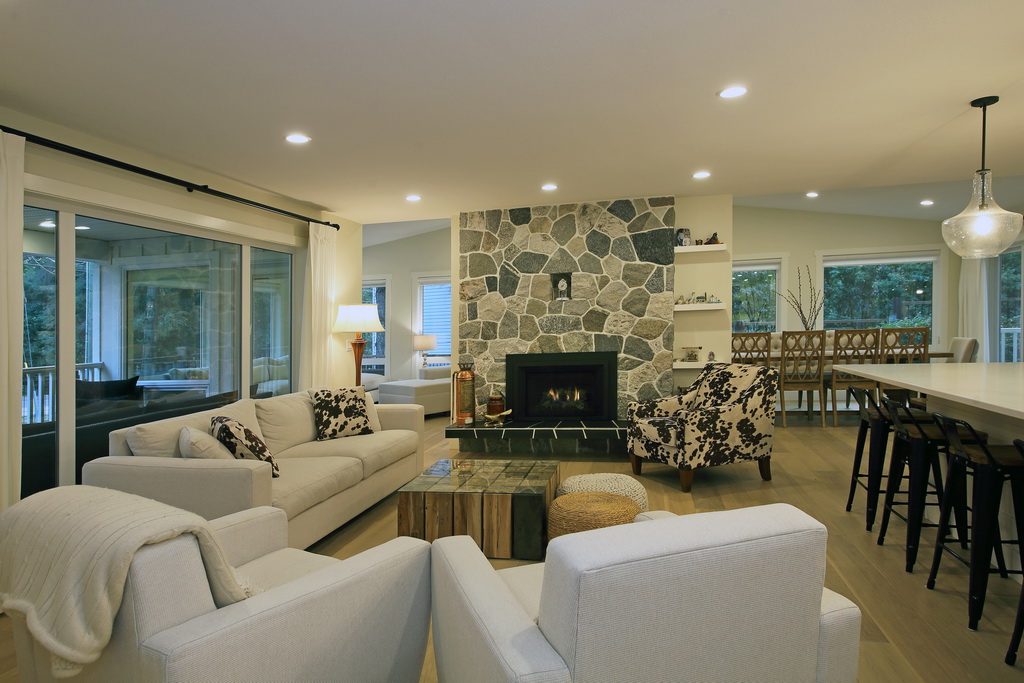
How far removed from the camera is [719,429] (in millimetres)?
4375

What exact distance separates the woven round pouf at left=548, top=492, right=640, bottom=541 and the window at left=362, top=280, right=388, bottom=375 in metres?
7.21

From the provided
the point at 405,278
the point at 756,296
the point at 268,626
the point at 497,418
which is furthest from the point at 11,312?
the point at 756,296

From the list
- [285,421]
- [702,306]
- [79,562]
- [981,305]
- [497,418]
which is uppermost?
[981,305]

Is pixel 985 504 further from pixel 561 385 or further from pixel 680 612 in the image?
pixel 561 385

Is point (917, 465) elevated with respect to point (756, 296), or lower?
lower

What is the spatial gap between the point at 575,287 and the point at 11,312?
14.5 feet

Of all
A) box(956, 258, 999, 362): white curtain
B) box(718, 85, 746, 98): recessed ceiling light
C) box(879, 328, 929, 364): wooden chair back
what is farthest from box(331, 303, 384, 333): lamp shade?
box(956, 258, 999, 362): white curtain

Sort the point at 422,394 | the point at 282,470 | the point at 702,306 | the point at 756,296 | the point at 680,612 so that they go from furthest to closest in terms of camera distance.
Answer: the point at 756,296, the point at 422,394, the point at 702,306, the point at 282,470, the point at 680,612

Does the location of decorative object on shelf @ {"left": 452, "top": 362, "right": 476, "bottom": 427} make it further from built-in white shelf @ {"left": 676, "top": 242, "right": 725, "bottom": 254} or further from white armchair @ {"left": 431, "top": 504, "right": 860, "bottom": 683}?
white armchair @ {"left": 431, "top": 504, "right": 860, "bottom": 683}

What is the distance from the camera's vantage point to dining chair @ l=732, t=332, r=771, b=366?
6859mm

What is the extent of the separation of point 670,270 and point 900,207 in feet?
12.6

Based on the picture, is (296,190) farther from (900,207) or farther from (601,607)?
(900,207)

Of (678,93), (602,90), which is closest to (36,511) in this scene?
(602,90)

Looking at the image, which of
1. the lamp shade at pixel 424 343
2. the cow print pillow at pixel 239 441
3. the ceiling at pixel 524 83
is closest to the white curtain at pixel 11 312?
the ceiling at pixel 524 83
